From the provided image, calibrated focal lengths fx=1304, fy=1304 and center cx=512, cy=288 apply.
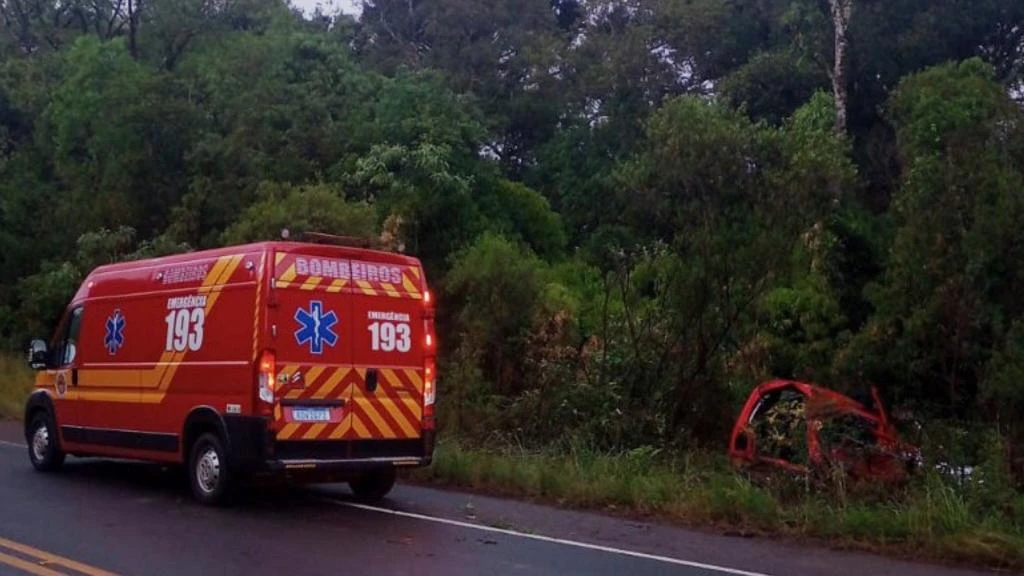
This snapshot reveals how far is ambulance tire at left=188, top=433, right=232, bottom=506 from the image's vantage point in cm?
1280

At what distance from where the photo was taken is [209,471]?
1309 centimetres

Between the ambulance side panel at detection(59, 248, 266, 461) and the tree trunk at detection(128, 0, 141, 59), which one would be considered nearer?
the ambulance side panel at detection(59, 248, 266, 461)

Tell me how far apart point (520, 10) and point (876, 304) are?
103ft

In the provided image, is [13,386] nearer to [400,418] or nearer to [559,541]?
[400,418]

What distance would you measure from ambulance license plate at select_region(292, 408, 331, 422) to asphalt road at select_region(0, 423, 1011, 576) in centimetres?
95

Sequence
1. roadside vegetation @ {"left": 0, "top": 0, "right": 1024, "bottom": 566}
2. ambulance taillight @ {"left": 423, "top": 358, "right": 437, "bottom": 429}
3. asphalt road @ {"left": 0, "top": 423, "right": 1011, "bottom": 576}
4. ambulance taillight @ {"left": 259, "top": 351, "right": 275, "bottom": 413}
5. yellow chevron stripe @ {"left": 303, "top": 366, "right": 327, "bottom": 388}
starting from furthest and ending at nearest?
roadside vegetation @ {"left": 0, "top": 0, "right": 1024, "bottom": 566}, ambulance taillight @ {"left": 423, "top": 358, "right": 437, "bottom": 429}, yellow chevron stripe @ {"left": 303, "top": 366, "right": 327, "bottom": 388}, ambulance taillight @ {"left": 259, "top": 351, "right": 275, "bottom": 413}, asphalt road @ {"left": 0, "top": 423, "right": 1011, "bottom": 576}

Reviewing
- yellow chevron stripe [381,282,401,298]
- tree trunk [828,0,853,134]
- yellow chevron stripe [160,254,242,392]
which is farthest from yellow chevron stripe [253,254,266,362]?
tree trunk [828,0,853,134]

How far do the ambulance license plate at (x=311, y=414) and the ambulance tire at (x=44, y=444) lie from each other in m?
4.53

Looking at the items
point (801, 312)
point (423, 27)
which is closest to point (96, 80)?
point (423, 27)

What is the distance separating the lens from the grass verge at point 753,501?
1129 centimetres

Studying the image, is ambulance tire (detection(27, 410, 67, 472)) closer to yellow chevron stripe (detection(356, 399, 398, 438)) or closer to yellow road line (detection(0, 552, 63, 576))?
yellow chevron stripe (detection(356, 399, 398, 438))

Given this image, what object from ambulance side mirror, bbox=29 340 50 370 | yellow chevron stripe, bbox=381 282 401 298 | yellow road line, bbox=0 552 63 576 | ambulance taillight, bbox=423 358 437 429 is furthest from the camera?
ambulance side mirror, bbox=29 340 50 370

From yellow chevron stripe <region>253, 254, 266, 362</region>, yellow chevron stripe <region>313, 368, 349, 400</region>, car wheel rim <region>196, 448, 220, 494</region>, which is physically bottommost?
car wheel rim <region>196, 448, 220, 494</region>

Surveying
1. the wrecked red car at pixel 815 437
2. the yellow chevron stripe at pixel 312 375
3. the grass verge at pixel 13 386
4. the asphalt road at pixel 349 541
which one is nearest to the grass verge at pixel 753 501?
the wrecked red car at pixel 815 437
